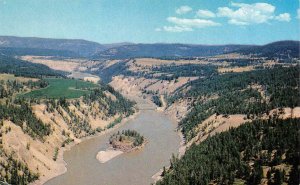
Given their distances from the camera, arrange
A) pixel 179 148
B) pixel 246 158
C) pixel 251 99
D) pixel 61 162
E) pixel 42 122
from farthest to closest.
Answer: pixel 251 99 → pixel 42 122 → pixel 179 148 → pixel 61 162 → pixel 246 158

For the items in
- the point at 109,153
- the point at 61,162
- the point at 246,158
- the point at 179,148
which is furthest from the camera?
the point at 179,148

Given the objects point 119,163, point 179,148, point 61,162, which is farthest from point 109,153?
point 179,148

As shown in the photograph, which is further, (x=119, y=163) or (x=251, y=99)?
(x=251, y=99)

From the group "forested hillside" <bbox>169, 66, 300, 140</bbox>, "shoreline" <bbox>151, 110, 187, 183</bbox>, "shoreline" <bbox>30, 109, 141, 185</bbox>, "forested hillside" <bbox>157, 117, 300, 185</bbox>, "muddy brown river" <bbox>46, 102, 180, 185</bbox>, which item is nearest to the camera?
"forested hillside" <bbox>157, 117, 300, 185</bbox>

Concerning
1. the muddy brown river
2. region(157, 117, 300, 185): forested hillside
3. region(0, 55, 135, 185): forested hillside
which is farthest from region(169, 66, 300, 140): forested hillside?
region(0, 55, 135, 185): forested hillside

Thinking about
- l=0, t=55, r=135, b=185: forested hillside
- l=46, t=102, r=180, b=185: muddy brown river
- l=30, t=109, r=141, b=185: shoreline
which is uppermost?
l=0, t=55, r=135, b=185: forested hillside

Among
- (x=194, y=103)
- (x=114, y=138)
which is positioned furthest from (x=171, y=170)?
(x=194, y=103)

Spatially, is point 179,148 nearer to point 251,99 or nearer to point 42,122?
Result: point 251,99

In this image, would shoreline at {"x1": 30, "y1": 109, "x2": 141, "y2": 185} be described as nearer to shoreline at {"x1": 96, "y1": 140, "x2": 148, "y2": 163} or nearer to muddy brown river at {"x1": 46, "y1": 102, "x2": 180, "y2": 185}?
muddy brown river at {"x1": 46, "y1": 102, "x2": 180, "y2": 185}
